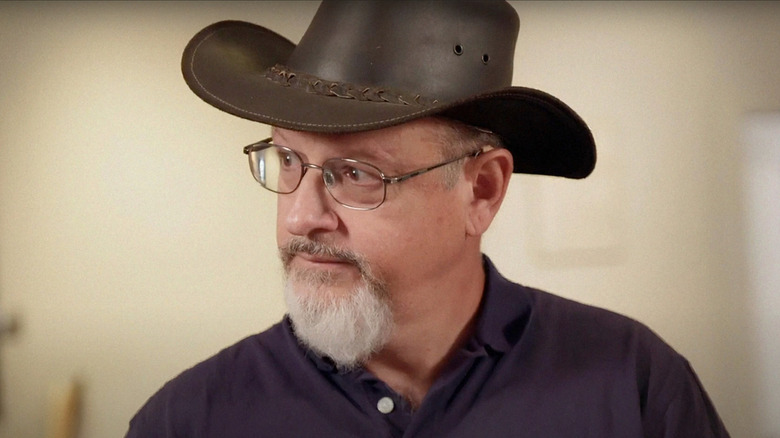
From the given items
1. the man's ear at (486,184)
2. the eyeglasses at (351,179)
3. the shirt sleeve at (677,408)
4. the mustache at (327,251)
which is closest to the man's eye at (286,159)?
the eyeglasses at (351,179)

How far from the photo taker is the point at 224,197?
1461 millimetres

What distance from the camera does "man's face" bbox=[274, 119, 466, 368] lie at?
0.94 m

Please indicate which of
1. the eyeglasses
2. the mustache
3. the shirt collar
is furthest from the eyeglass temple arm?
the shirt collar

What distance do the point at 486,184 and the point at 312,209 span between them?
0.30 metres

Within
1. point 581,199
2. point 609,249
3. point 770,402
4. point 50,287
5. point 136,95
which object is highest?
point 136,95

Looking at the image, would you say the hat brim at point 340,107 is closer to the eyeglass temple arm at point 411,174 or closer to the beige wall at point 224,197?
Answer: the eyeglass temple arm at point 411,174

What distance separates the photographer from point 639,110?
1.49 meters

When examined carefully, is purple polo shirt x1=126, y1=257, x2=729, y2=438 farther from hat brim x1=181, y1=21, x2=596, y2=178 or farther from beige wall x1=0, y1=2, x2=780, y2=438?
beige wall x1=0, y1=2, x2=780, y2=438

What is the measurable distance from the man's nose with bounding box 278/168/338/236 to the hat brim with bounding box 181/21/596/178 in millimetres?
92

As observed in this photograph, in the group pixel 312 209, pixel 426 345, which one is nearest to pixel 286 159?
pixel 312 209

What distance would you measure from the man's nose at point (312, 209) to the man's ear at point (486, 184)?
24 centimetres

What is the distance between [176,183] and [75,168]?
20 centimetres

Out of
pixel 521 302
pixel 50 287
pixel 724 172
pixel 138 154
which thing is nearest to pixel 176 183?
pixel 138 154

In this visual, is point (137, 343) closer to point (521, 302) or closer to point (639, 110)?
point (521, 302)
